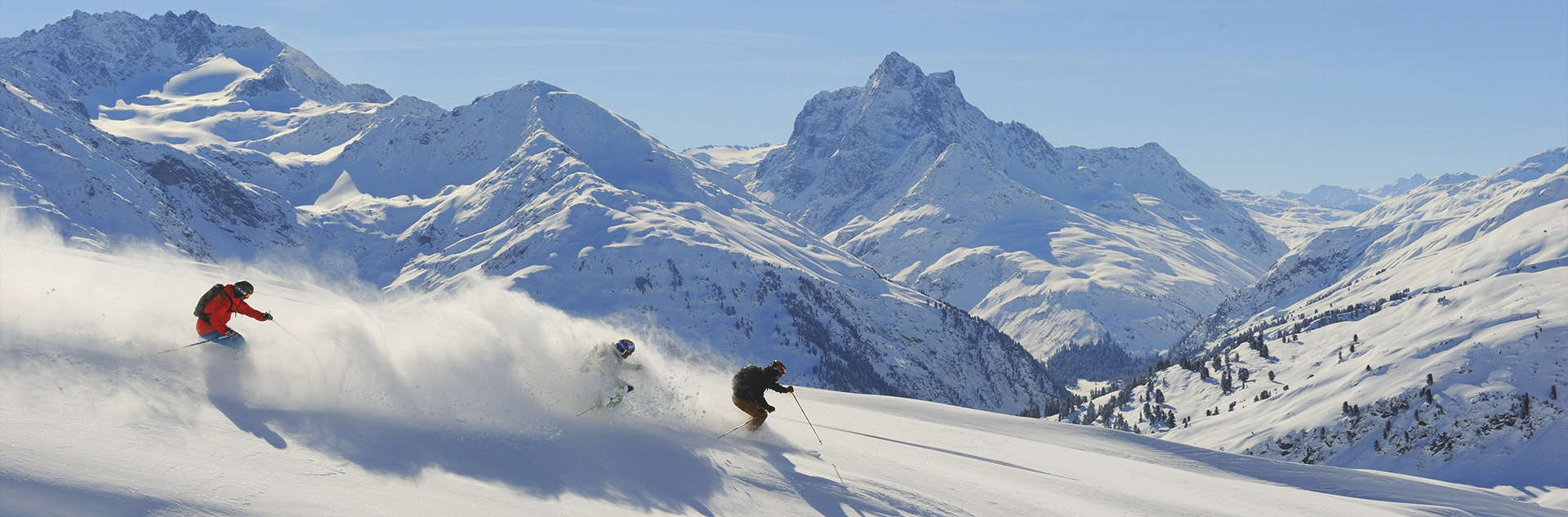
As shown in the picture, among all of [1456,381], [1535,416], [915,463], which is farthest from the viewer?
[1456,381]

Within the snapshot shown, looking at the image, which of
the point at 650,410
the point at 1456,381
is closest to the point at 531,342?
the point at 650,410

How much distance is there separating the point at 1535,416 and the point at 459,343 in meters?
189

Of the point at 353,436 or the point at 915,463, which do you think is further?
the point at 915,463

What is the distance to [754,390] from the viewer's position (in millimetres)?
22656

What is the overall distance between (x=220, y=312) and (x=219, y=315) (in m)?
0.07

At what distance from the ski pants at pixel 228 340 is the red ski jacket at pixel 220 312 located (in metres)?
0.07

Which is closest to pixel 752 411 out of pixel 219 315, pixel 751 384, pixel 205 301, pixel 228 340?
pixel 751 384

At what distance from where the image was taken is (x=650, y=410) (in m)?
21.9

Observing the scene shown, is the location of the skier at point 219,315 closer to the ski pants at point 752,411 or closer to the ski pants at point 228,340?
the ski pants at point 228,340

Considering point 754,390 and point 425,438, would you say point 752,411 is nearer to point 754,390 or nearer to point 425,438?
point 754,390

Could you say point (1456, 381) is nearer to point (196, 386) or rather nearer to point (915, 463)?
point (915, 463)

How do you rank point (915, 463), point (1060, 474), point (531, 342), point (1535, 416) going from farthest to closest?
point (1535, 416) → point (1060, 474) → point (915, 463) → point (531, 342)

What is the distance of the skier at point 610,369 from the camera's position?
21.1m

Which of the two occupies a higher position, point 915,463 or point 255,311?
point 255,311
